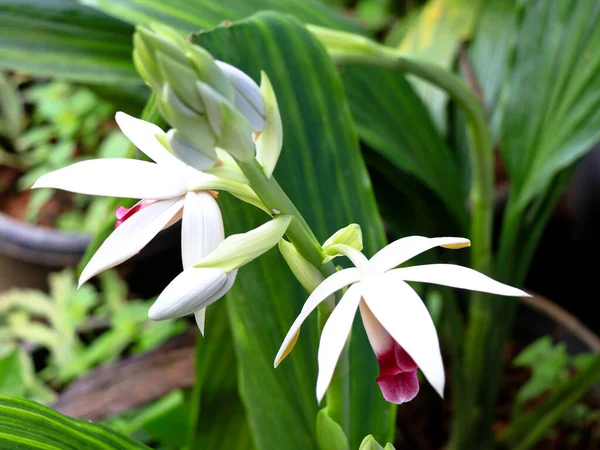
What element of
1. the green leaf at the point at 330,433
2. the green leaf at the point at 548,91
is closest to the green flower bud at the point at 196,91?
the green leaf at the point at 330,433

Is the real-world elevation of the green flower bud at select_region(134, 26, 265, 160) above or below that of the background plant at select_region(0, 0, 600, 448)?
above

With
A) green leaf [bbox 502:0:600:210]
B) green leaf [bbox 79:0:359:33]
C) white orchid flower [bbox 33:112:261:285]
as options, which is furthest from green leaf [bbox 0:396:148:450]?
green leaf [bbox 502:0:600:210]

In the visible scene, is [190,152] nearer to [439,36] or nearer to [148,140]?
[148,140]

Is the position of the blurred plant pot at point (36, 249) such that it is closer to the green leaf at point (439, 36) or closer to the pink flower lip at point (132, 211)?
the green leaf at point (439, 36)

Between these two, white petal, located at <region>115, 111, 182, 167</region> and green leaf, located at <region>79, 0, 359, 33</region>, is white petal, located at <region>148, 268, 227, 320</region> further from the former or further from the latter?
green leaf, located at <region>79, 0, 359, 33</region>

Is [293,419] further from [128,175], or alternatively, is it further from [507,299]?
[507,299]

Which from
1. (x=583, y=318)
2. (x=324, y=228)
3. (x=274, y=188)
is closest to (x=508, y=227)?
(x=324, y=228)

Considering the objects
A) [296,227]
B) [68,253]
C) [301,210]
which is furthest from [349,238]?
[68,253]
